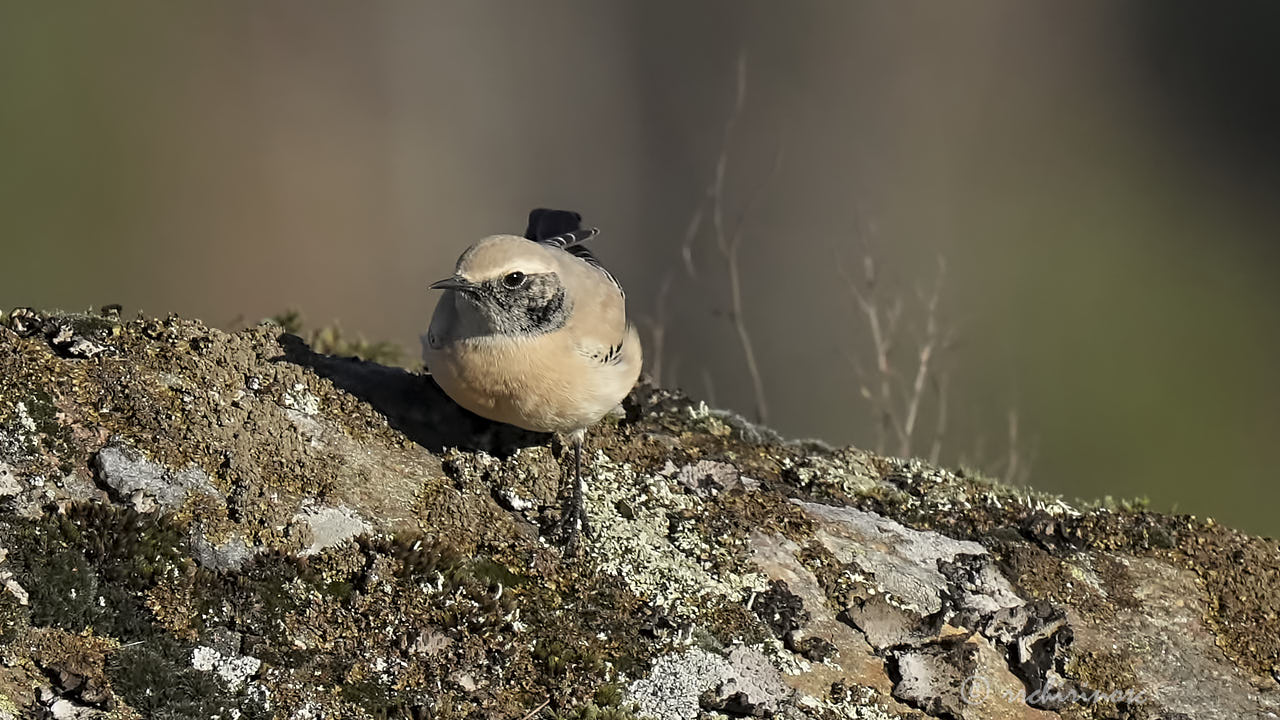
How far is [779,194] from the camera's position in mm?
20281

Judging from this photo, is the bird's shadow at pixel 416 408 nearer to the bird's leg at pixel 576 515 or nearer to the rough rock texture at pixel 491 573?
the rough rock texture at pixel 491 573

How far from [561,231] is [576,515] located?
223cm

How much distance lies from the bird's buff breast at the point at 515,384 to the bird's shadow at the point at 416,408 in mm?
186

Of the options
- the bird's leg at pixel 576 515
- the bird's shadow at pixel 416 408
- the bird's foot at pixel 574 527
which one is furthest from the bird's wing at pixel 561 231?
the bird's foot at pixel 574 527

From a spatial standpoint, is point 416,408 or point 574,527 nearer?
point 574,527

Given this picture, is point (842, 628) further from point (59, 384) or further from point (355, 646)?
point (59, 384)

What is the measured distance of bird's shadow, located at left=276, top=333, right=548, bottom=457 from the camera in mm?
5398

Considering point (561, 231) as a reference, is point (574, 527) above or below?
below

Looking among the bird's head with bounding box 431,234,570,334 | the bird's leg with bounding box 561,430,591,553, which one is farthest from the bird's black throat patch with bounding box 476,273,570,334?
the bird's leg with bounding box 561,430,591,553

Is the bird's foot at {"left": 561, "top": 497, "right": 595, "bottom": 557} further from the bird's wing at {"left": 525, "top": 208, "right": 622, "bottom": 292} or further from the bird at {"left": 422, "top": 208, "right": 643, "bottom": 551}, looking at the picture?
the bird's wing at {"left": 525, "top": 208, "right": 622, "bottom": 292}

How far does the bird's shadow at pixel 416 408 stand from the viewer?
5398mm

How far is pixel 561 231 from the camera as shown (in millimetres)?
6824

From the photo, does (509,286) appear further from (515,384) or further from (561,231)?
(561,231)

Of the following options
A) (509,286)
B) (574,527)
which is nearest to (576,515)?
(574,527)
